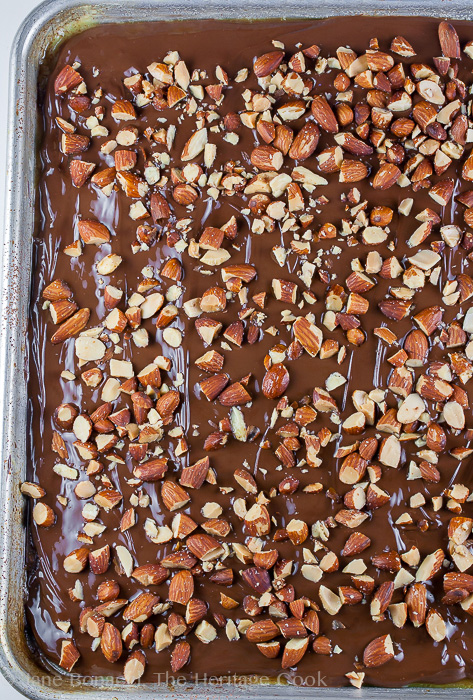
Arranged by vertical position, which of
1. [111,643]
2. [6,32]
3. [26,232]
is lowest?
[111,643]

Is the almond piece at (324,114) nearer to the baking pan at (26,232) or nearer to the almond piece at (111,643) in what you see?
the baking pan at (26,232)

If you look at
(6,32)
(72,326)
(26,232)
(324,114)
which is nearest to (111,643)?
(72,326)

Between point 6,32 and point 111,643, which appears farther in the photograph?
point 6,32

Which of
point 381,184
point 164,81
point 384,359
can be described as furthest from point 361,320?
point 164,81

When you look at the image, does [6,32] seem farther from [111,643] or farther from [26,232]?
[111,643]

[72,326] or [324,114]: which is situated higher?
[324,114]

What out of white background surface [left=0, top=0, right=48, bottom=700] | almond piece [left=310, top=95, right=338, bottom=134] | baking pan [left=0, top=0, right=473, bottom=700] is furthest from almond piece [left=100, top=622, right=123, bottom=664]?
almond piece [left=310, top=95, right=338, bottom=134]

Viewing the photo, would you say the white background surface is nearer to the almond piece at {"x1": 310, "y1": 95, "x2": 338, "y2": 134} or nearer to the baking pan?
the baking pan

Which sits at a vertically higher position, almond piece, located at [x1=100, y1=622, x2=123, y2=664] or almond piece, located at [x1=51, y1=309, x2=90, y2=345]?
almond piece, located at [x1=51, y1=309, x2=90, y2=345]

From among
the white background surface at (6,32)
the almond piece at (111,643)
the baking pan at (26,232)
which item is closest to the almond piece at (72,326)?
the baking pan at (26,232)

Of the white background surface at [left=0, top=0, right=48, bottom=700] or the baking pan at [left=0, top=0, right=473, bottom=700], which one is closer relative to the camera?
the baking pan at [left=0, top=0, right=473, bottom=700]
